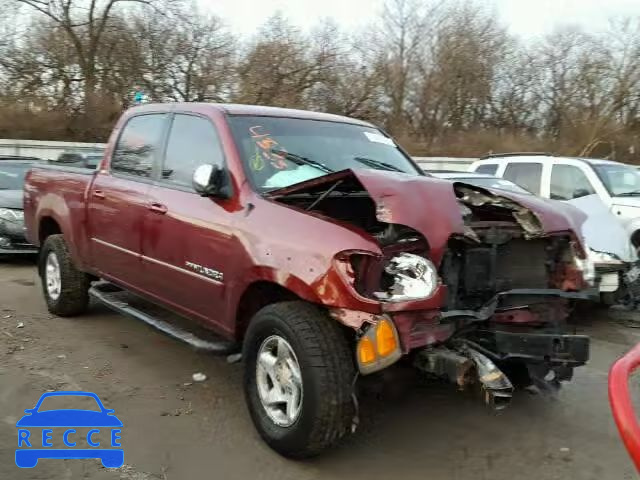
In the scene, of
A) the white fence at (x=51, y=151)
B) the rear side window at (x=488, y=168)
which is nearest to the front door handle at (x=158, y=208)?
the rear side window at (x=488, y=168)

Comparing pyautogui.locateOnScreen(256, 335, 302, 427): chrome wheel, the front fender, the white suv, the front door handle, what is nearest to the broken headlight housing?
pyautogui.locateOnScreen(256, 335, 302, 427): chrome wheel

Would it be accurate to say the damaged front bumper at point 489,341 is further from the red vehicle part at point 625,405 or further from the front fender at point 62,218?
the front fender at point 62,218

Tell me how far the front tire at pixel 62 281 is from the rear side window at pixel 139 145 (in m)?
1.16

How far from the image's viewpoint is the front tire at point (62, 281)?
6031 mm

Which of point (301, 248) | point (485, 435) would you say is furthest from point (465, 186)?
point (485, 435)

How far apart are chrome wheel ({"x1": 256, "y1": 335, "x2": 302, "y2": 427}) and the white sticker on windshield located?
6.66 feet

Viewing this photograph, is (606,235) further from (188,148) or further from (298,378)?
(298,378)

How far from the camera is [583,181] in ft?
29.9

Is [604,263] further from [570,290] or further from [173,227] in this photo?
[173,227]

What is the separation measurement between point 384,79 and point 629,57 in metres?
12.2

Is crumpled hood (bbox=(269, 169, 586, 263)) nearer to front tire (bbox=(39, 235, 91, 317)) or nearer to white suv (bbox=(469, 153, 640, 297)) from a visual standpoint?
front tire (bbox=(39, 235, 91, 317))

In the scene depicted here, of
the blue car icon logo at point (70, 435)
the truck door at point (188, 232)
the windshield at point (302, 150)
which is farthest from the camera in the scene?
the windshield at point (302, 150)

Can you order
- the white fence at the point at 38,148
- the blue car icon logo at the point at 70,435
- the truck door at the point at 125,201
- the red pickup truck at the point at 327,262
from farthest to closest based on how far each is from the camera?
1. the white fence at the point at 38,148
2. the truck door at the point at 125,201
3. the blue car icon logo at the point at 70,435
4. the red pickup truck at the point at 327,262

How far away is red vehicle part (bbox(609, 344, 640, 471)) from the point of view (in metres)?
1.97
